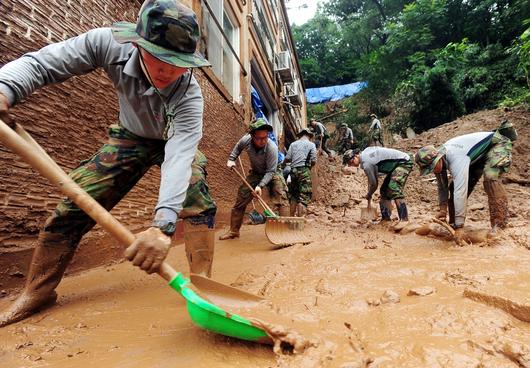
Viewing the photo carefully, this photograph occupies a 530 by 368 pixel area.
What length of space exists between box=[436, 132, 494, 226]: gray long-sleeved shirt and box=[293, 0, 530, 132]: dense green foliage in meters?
4.61

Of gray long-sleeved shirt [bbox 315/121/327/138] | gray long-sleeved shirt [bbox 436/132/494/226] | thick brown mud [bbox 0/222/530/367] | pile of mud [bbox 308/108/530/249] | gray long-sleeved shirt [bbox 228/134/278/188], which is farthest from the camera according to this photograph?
gray long-sleeved shirt [bbox 315/121/327/138]

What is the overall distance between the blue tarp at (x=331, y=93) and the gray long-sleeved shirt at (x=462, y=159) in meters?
21.3

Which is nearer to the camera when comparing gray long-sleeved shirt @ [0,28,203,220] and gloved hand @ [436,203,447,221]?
gray long-sleeved shirt @ [0,28,203,220]

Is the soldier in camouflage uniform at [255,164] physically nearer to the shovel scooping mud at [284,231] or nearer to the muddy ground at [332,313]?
the shovel scooping mud at [284,231]

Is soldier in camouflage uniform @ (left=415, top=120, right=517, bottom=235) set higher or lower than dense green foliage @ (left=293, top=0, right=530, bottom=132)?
lower

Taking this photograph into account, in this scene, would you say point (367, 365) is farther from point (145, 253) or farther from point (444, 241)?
point (444, 241)

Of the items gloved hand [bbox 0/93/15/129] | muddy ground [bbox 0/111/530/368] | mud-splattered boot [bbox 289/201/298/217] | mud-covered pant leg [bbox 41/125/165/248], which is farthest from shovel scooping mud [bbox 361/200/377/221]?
gloved hand [bbox 0/93/15/129]

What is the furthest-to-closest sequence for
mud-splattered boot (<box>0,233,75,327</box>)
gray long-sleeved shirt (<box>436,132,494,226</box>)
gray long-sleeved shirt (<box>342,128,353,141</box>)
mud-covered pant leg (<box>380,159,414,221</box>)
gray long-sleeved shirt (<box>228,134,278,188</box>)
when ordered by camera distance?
1. gray long-sleeved shirt (<box>342,128,353,141</box>)
2. mud-covered pant leg (<box>380,159,414,221</box>)
3. gray long-sleeved shirt (<box>228,134,278,188</box>)
4. gray long-sleeved shirt (<box>436,132,494,226</box>)
5. mud-splattered boot (<box>0,233,75,327</box>)

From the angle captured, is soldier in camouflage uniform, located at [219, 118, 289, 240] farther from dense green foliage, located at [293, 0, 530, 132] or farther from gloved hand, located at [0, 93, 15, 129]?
dense green foliage, located at [293, 0, 530, 132]

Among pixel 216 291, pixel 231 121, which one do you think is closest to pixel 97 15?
pixel 216 291

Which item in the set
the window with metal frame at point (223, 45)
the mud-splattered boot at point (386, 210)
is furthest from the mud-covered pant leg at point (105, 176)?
the mud-splattered boot at point (386, 210)

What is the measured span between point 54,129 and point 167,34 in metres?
1.40

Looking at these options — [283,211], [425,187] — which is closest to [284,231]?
[283,211]

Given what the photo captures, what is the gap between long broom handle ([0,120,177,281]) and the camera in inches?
48.8
